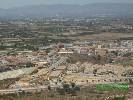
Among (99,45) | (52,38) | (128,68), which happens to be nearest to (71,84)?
(128,68)

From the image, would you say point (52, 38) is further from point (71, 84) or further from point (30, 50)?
point (71, 84)

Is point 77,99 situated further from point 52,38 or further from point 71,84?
point 52,38

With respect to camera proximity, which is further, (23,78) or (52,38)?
(52,38)

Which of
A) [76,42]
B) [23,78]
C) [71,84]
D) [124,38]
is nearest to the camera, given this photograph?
[71,84]

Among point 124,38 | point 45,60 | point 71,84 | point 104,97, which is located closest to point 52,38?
point 124,38

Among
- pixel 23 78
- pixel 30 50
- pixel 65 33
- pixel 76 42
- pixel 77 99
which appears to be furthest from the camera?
pixel 65 33

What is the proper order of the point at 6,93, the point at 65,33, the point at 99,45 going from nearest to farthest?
the point at 6,93
the point at 99,45
the point at 65,33

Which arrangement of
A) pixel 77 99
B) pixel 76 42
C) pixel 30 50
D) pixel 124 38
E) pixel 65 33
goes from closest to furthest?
pixel 77 99, pixel 30 50, pixel 76 42, pixel 124 38, pixel 65 33

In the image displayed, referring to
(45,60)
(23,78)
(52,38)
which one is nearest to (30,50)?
(45,60)

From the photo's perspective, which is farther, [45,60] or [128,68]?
[45,60]
